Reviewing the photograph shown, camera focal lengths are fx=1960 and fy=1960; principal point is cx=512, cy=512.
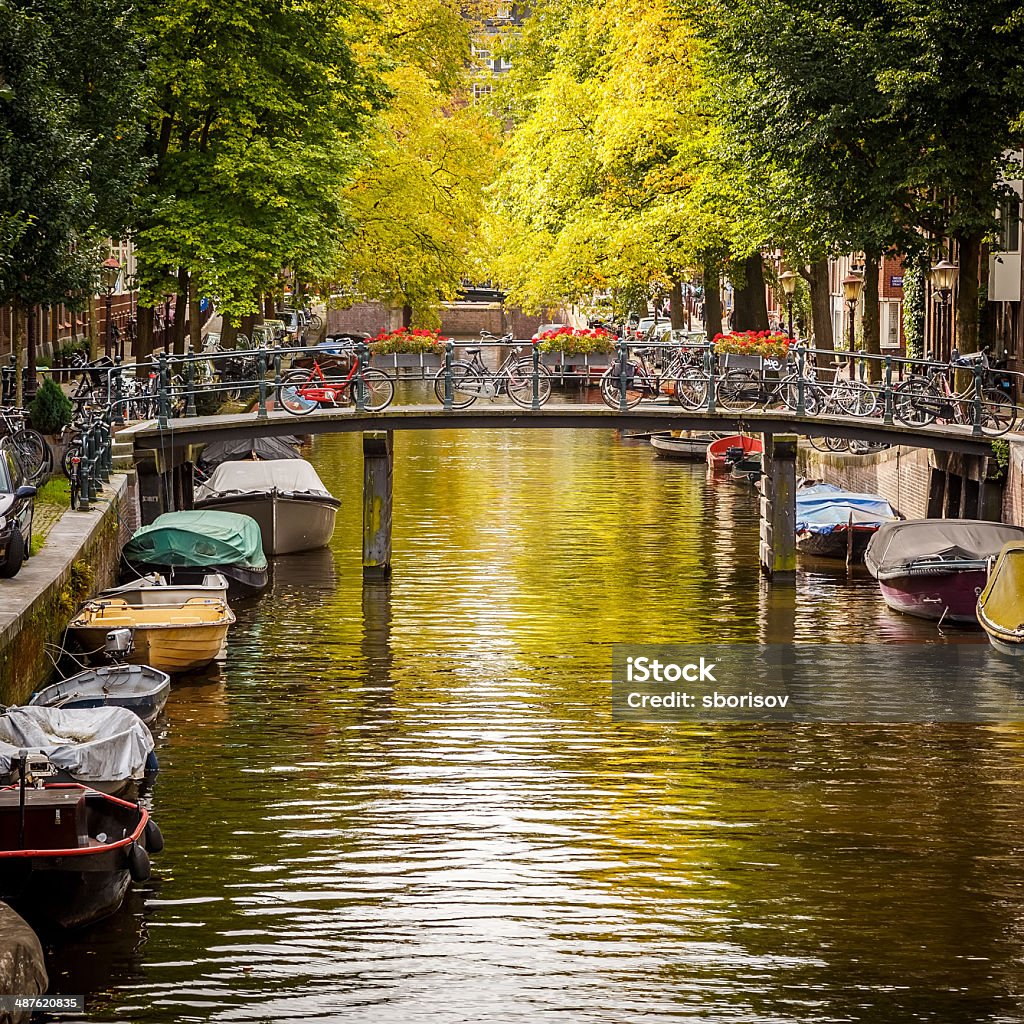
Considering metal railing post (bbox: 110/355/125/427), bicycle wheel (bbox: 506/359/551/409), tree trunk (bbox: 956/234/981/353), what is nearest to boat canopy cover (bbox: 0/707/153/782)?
metal railing post (bbox: 110/355/125/427)

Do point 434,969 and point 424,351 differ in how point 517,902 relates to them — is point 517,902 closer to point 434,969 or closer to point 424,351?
point 434,969

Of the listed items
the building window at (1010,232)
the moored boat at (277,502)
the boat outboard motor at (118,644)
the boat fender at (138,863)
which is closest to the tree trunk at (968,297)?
the building window at (1010,232)

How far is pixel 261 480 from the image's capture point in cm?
4122

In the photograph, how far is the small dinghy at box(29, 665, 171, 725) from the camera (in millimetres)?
22734

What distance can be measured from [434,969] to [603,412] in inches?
812

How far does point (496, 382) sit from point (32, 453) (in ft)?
30.3

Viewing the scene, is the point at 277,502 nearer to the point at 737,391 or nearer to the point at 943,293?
the point at 737,391

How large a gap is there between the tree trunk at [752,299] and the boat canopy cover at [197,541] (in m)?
20.9

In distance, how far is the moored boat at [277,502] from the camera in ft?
132

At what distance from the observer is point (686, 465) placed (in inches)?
2270

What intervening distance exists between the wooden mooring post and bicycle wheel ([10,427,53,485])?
13600 mm

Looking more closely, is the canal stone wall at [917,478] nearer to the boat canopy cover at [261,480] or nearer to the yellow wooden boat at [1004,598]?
the yellow wooden boat at [1004,598]

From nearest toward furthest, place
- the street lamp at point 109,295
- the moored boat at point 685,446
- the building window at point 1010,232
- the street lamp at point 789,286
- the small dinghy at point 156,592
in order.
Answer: the small dinghy at point 156,592, the building window at point 1010,232, the street lamp at point 109,295, the moored boat at point 685,446, the street lamp at point 789,286

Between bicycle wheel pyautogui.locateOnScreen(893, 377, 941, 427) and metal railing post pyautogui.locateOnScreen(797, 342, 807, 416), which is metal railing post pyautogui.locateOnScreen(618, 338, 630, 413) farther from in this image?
bicycle wheel pyautogui.locateOnScreen(893, 377, 941, 427)
